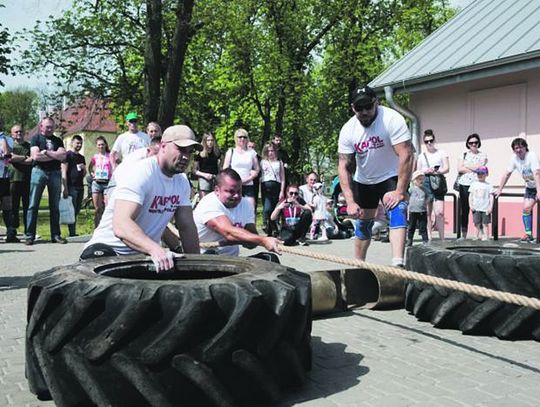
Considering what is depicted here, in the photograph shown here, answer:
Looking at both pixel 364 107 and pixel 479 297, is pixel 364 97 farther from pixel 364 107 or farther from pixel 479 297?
pixel 479 297

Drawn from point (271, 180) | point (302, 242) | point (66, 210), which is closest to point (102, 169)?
point (66, 210)

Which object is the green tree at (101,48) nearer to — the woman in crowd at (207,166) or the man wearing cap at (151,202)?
the woman in crowd at (207,166)

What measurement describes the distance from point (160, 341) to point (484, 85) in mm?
12584

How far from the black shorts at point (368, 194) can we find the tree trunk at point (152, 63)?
39.8 feet

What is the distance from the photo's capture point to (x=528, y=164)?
11438mm

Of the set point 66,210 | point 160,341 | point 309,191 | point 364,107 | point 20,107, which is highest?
point 20,107

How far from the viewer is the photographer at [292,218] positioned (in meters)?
12.0

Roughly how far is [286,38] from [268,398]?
33.2 metres

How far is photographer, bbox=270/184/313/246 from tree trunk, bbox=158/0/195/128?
21.3ft

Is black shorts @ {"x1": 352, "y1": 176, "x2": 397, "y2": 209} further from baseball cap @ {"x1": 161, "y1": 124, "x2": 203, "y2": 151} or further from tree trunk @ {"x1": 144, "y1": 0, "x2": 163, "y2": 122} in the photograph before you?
tree trunk @ {"x1": 144, "y1": 0, "x2": 163, "y2": 122}

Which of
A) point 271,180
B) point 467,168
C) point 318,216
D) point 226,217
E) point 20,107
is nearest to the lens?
point 226,217

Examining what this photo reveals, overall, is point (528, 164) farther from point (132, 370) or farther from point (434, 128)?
point (132, 370)

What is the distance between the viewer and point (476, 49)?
552 inches

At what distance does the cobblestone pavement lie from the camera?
3523 mm
